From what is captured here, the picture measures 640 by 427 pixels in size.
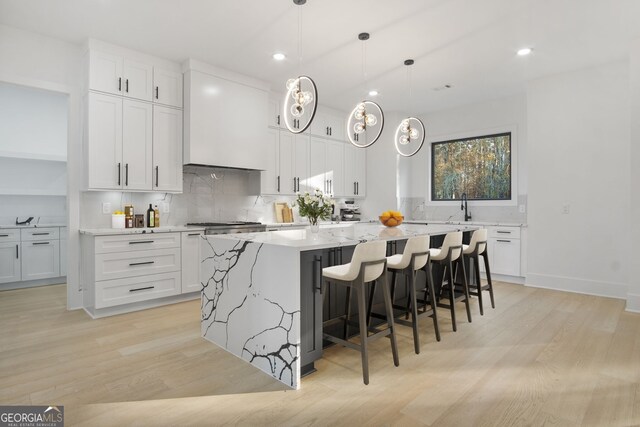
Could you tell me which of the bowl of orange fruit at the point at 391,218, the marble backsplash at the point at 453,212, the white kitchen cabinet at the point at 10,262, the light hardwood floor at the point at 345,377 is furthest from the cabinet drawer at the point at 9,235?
the marble backsplash at the point at 453,212

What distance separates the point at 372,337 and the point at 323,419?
65 centimetres

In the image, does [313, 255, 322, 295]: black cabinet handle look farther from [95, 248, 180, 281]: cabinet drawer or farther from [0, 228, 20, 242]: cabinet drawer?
[0, 228, 20, 242]: cabinet drawer

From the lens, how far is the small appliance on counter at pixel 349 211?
6.59 metres

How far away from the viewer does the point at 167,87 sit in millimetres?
4375

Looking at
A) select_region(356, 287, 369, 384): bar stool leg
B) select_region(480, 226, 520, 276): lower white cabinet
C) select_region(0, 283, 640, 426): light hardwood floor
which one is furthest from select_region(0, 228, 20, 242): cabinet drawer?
select_region(480, 226, 520, 276): lower white cabinet

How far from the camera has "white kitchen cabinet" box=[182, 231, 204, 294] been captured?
427cm

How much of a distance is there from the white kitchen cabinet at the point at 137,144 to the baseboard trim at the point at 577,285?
5.28 metres

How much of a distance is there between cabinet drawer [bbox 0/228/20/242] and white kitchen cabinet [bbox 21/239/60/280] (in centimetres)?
11

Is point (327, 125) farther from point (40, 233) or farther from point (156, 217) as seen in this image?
point (40, 233)

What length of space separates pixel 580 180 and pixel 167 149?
17.4 feet

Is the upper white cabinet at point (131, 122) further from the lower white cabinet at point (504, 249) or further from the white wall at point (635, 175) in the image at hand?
the white wall at point (635, 175)

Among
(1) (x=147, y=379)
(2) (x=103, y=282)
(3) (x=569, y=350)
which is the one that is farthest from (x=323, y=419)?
(2) (x=103, y=282)

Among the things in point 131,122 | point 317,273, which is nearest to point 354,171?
point 131,122

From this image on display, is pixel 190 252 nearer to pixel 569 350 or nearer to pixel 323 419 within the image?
pixel 323 419
